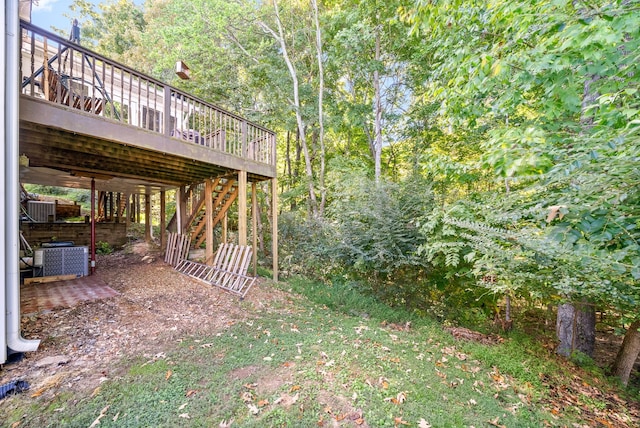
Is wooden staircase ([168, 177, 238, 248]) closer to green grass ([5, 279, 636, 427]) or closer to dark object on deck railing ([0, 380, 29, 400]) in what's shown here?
green grass ([5, 279, 636, 427])

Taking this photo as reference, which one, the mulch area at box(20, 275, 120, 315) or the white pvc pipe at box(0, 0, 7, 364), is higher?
the white pvc pipe at box(0, 0, 7, 364)

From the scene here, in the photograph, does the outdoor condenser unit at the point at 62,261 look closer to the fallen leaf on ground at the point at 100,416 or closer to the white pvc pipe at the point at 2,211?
the white pvc pipe at the point at 2,211

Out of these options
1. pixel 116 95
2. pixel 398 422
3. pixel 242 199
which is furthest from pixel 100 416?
pixel 116 95

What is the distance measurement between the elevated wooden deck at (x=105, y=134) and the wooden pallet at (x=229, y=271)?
1904 millimetres

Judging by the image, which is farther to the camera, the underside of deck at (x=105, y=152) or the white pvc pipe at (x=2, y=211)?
the underside of deck at (x=105, y=152)

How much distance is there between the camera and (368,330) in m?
4.43

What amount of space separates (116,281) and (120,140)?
3590 mm

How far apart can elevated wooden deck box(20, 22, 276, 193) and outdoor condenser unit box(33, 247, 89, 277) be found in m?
1.88

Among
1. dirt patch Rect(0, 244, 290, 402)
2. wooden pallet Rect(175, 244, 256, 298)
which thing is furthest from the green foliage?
wooden pallet Rect(175, 244, 256, 298)

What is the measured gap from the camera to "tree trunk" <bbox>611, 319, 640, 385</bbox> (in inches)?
164

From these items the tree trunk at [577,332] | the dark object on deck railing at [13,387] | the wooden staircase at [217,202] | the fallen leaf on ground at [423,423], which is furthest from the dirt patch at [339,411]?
the wooden staircase at [217,202]

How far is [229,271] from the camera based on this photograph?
5922 millimetres

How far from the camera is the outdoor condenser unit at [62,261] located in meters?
5.92

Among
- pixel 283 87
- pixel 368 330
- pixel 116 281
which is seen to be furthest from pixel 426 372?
pixel 283 87
